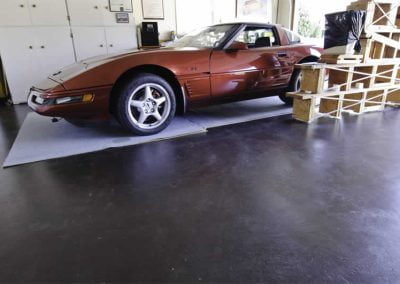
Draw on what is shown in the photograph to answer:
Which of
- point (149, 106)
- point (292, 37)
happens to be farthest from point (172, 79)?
point (292, 37)

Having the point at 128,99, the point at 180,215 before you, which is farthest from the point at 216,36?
the point at 180,215

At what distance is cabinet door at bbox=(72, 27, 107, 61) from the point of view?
187 inches

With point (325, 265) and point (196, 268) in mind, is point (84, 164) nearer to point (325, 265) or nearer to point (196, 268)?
point (196, 268)

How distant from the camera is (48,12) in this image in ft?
14.6

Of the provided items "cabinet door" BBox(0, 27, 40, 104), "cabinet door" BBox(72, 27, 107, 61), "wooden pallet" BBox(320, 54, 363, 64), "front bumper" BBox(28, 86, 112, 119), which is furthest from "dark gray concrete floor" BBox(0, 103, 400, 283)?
"cabinet door" BBox(72, 27, 107, 61)

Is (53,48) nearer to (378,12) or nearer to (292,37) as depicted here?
(292,37)

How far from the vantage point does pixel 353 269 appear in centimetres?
111

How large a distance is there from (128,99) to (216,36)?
4.28 ft

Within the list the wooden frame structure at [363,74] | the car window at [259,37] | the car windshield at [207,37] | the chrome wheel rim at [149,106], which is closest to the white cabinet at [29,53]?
the car windshield at [207,37]

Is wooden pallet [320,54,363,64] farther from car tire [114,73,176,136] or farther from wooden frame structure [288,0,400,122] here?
car tire [114,73,176,136]

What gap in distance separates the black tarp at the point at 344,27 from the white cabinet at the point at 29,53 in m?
4.06

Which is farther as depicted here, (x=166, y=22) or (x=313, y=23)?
(x=313, y=23)

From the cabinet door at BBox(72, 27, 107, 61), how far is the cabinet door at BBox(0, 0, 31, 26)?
0.71 meters

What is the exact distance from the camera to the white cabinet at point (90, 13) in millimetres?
4613
